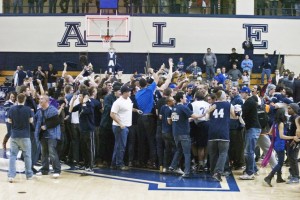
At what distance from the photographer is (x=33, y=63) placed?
108 feet

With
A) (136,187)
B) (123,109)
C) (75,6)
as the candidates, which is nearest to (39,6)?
(75,6)

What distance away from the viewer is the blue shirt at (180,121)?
14.5m

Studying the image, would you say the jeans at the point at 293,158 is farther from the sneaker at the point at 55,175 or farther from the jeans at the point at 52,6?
the jeans at the point at 52,6

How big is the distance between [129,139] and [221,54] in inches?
681

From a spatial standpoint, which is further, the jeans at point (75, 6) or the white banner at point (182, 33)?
the jeans at point (75, 6)

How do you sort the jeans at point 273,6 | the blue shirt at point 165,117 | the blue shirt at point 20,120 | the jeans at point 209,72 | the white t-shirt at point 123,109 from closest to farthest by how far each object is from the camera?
the blue shirt at point 20,120 < the blue shirt at point 165,117 < the white t-shirt at point 123,109 < the jeans at point 209,72 < the jeans at point 273,6

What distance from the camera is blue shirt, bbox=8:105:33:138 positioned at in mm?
13938

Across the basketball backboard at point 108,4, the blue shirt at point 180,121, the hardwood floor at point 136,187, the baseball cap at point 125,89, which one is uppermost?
the basketball backboard at point 108,4

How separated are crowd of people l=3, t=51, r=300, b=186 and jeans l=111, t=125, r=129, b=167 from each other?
2cm

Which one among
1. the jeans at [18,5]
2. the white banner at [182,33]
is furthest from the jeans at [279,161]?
the jeans at [18,5]

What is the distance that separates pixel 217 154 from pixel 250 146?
724 mm

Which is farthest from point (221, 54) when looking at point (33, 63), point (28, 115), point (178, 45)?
point (28, 115)

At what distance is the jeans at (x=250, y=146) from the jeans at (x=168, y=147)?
64.2 inches

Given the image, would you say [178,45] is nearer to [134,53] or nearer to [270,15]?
[134,53]
